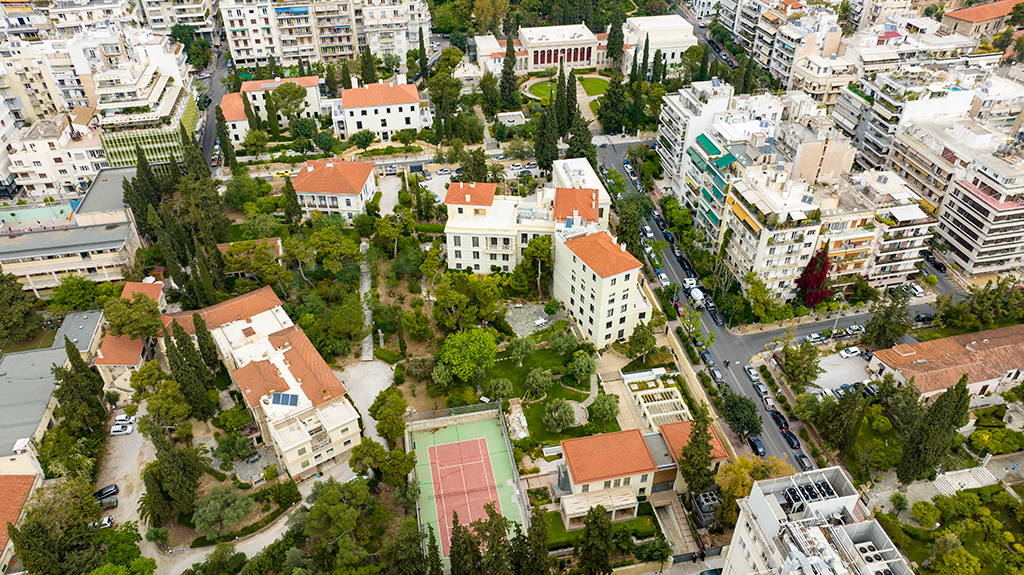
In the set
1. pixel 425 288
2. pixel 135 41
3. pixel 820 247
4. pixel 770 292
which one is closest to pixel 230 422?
pixel 425 288

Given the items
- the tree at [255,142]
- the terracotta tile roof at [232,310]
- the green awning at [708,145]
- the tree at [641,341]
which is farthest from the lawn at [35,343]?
the green awning at [708,145]

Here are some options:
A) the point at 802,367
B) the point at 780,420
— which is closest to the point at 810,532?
the point at 780,420

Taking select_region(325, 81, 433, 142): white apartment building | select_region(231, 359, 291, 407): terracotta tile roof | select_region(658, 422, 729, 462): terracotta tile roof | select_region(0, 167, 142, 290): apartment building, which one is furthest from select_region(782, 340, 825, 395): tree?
select_region(0, 167, 142, 290): apartment building

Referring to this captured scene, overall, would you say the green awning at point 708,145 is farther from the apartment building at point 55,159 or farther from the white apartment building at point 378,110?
the apartment building at point 55,159

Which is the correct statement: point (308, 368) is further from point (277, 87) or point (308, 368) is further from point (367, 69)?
point (367, 69)

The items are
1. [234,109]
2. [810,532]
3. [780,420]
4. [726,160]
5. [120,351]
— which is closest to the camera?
[810,532]

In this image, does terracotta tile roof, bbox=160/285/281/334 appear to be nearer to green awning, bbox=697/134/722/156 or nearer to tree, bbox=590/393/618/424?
tree, bbox=590/393/618/424
